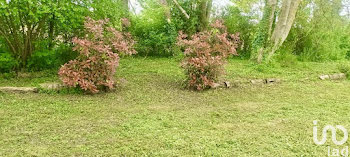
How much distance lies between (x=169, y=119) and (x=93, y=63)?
199cm

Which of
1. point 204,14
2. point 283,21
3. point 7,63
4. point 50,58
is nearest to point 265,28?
point 283,21

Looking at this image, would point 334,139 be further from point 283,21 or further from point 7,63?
point 7,63

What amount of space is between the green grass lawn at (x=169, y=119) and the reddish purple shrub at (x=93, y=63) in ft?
0.86

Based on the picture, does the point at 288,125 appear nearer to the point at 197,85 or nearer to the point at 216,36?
the point at 197,85

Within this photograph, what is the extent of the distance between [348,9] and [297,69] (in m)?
7.12

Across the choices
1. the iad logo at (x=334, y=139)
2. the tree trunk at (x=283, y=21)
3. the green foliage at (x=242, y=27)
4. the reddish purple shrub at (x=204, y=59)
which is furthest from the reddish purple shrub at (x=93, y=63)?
the green foliage at (x=242, y=27)

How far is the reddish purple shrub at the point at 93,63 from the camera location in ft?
16.6

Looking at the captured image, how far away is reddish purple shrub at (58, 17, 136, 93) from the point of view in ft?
16.6

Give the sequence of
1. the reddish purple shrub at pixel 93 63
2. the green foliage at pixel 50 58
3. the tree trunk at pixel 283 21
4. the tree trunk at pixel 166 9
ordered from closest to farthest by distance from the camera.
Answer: the reddish purple shrub at pixel 93 63 < the green foliage at pixel 50 58 < the tree trunk at pixel 283 21 < the tree trunk at pixel 166 9

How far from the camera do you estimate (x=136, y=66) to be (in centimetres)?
851

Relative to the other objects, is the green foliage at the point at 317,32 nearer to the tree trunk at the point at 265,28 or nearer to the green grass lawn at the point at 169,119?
the tree trunk at the point at 265,28

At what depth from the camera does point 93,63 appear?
5.15m

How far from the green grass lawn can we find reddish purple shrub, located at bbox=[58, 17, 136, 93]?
261mm

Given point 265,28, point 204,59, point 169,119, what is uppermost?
point 265,28
